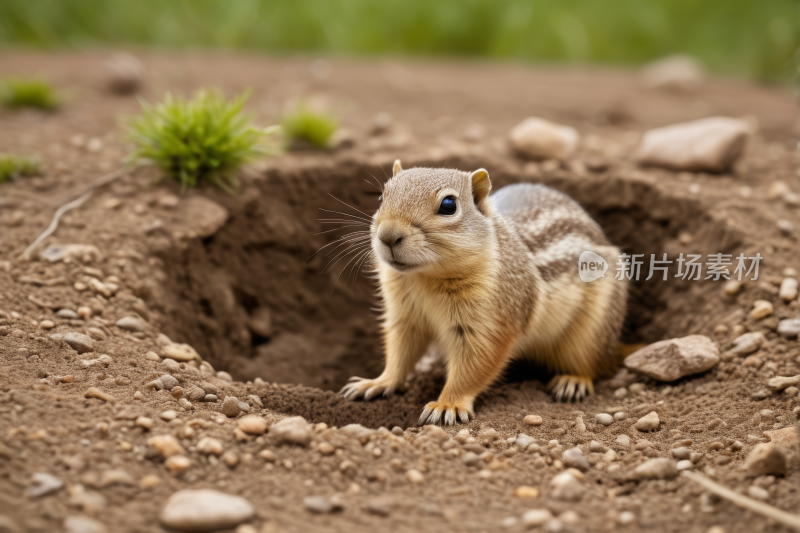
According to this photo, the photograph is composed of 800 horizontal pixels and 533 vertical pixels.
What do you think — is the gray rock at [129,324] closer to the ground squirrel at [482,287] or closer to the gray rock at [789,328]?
the ground squirrel at [482,287]

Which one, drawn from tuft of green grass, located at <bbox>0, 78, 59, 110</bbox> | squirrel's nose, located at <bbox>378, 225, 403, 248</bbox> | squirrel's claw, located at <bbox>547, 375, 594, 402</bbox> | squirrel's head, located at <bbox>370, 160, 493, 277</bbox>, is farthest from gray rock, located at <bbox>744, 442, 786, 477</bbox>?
tuft of green grass, located at <bbox>0, 78, 59, 110</bbox>

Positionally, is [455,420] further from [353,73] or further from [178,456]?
[353,73]

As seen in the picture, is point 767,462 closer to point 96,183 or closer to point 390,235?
point 390,235

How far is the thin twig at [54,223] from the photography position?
174 inches

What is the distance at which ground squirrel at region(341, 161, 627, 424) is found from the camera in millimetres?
3781

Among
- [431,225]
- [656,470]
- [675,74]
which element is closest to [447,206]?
[431,225]

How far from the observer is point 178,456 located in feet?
9.50

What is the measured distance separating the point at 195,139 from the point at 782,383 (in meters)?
4.30

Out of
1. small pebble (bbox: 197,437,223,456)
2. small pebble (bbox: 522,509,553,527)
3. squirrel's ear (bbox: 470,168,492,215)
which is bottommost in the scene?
small pebble (bbox: 522,509,553,527)

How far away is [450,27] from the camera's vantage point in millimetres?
10547

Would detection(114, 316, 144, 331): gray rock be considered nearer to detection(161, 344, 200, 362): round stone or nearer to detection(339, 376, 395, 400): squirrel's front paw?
detection(161, 344, 200, 362): round stone

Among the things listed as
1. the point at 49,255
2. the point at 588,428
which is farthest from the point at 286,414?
the point at 49,255

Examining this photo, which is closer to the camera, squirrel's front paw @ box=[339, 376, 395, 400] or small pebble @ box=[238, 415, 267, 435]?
small pebble @ box=[238, 415, 267, 435]

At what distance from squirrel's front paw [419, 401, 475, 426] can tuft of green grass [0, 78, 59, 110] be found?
5.28 m
